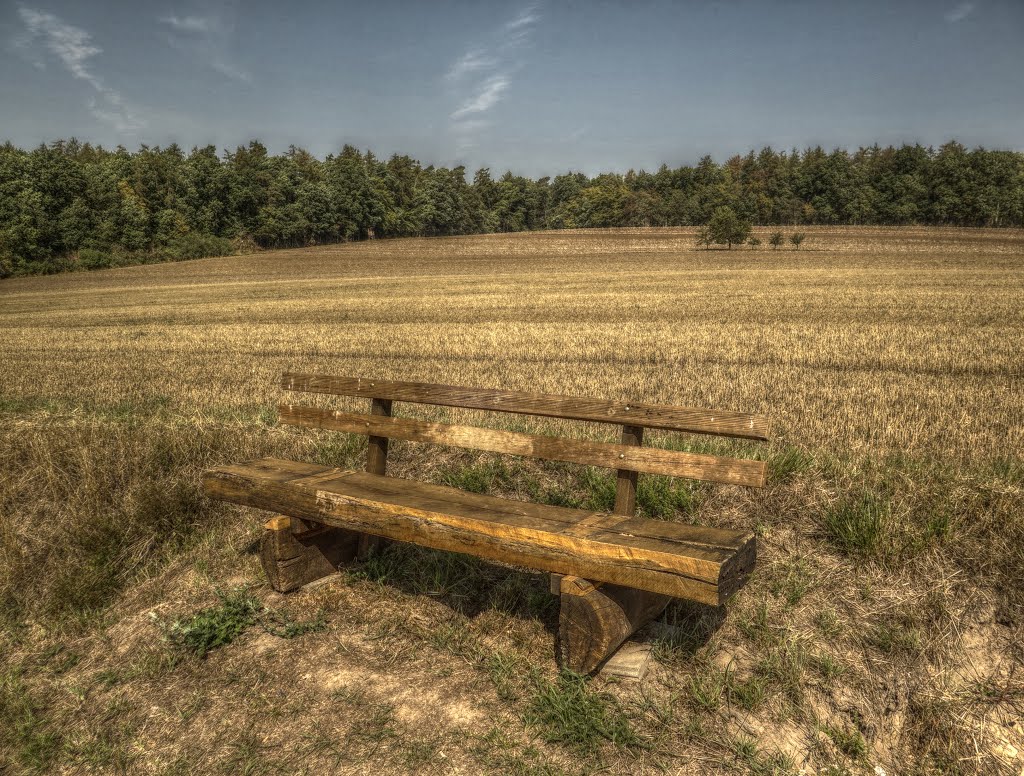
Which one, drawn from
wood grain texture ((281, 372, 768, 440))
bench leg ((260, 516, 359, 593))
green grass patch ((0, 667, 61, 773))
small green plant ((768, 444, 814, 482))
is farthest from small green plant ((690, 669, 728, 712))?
green grass patch ((0, 667, 61, 773))

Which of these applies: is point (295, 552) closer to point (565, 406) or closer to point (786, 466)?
point (565, 406)

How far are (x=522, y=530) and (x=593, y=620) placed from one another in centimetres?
51

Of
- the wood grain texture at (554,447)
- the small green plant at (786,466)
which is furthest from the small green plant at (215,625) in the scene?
the small green plant at (786,466)

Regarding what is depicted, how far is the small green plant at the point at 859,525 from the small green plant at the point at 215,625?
3.42 meters

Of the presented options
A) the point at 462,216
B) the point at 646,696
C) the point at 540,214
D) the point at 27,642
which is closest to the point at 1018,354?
the point at 646,696

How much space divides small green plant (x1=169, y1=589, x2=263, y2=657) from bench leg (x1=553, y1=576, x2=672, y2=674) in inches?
76.0

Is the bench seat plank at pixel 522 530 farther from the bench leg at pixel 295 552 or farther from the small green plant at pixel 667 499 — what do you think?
the small green plant at pixel 667 499

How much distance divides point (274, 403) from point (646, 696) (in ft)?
22.6

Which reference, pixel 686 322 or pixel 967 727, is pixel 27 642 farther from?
pixel 686 322

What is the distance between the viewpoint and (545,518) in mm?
3457

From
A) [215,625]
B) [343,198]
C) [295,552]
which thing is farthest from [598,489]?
[343,198]

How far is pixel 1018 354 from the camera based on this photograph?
472 inches

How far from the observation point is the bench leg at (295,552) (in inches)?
167

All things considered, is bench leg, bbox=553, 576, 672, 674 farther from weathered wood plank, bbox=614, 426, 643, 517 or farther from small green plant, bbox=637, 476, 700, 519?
small green plant, bbox=637, 476, 700, 519
